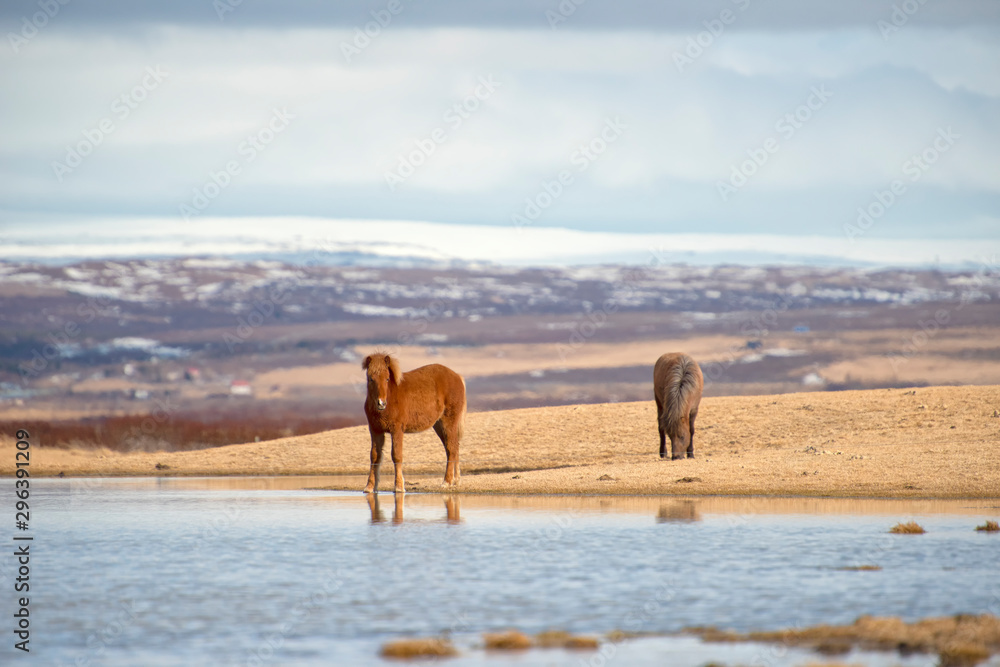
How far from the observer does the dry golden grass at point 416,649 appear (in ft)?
33.2

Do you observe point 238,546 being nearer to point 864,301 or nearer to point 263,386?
point 263,386

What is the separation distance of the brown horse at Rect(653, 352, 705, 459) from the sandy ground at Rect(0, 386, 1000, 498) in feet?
2.43

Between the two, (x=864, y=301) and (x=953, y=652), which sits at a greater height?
(x=864, y=301)

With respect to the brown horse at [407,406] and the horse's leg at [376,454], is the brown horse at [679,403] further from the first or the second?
the horse's leg at [376,454]

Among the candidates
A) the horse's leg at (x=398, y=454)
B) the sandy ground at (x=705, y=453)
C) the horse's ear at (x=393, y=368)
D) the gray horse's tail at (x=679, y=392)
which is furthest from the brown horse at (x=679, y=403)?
the horse's ear at (x=393, y=368)

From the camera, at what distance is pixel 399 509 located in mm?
20656

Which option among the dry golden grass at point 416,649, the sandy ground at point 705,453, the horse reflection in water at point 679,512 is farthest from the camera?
the sandy ground at point 705,453

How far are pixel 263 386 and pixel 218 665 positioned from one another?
9909cm

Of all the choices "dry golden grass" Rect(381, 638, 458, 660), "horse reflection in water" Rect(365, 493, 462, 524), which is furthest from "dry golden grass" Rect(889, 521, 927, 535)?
"dry golden grass" Rect(381, 638, 458, 660)

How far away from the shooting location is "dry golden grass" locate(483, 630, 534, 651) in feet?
34.0

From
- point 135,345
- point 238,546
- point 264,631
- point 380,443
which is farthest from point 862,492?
point 135,345

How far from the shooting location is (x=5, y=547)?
16375 millimetres

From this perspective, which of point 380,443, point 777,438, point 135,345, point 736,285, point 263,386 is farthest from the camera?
→ point 736,285

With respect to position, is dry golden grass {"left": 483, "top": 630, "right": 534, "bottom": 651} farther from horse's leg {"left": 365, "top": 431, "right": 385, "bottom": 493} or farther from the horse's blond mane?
horse's leg {"left": 365, "top": 431, "right": 385, "bottom": 493}
